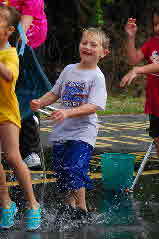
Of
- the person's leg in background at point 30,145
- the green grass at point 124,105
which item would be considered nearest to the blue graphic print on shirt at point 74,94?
the person's leg in background at point 30,145

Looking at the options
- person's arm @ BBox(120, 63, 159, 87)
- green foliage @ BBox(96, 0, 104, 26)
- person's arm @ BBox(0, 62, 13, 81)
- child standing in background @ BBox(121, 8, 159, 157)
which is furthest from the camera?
green foliage @ BBox(96, 0, 104, 26)

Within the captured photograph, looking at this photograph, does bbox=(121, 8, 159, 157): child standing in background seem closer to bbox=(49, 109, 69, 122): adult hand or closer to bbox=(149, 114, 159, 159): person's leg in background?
bbox=(149, 114, 159, 159): person's leg in background

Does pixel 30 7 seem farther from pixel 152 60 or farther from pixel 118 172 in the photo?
pixel 118 172

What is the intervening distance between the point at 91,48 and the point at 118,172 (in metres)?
1.37

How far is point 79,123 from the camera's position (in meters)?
4.45

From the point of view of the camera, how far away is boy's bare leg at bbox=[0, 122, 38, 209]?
400 centimetres

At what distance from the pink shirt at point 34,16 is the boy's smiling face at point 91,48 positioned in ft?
3.67

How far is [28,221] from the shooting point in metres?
4.00

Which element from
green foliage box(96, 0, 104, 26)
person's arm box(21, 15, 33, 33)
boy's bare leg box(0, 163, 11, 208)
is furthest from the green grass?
boy's bare leg box(0, 163, 11, 208)

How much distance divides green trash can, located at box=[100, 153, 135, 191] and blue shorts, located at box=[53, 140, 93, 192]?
0.94 m

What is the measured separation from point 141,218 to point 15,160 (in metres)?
1.02

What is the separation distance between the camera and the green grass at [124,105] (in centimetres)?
1278

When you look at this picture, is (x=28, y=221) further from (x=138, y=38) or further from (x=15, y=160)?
(x=138, y=38)

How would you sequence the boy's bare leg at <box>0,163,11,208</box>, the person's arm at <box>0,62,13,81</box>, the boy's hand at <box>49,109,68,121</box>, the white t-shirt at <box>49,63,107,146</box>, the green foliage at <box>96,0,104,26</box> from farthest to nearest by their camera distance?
the green foliage at <box>96,0,104,26</box> → the white t-shirt at <box>49,63,107,146</box> → the boy's bare leg at <box>0,163,11,208</box> → the boy's hand at <box>49,109,68,121</box> → the person's arm at <box>0,62,13,81</box>
